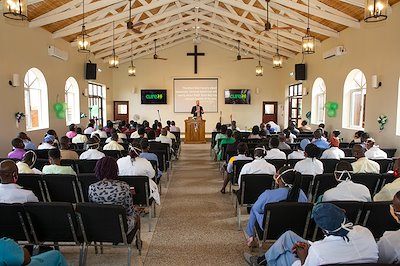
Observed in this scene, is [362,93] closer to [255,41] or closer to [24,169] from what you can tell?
[255,41]

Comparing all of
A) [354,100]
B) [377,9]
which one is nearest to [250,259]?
[377,9]

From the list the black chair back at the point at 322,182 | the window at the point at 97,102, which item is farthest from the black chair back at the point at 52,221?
the window at the point at 97,102

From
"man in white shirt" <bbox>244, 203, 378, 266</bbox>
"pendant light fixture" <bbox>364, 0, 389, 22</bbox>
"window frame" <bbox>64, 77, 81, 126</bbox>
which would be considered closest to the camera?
"man in white shirt" <bbox>244, 203, 378, 266</bbox>

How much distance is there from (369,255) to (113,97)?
1701 cm

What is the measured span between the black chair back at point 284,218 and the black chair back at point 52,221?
1.70 m

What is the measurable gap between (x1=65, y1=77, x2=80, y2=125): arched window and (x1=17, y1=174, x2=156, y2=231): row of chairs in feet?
27.9

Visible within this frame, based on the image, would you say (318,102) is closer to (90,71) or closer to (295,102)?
(295,102)

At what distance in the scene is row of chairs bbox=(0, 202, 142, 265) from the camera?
2982mm

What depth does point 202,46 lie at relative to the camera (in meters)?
17.7

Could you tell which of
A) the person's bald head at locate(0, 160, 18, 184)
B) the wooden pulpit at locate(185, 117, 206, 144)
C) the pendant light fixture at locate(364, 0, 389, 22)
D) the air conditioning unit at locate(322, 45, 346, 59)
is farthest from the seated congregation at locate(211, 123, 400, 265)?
the wooden pulpit at locate(185, 117, 206, 144)

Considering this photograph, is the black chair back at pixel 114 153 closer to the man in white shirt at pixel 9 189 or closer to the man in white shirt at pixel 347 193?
the man in white shirt at pixel 9 189

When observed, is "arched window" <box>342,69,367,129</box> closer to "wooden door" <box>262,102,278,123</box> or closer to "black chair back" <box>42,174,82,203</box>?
"wooden door" <box>262,102,278,123</box>

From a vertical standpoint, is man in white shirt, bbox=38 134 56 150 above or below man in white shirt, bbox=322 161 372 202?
above

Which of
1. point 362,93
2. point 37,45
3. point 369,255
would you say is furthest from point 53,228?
point 362,93
